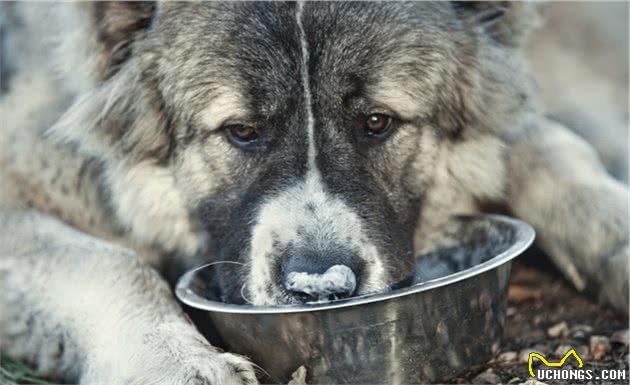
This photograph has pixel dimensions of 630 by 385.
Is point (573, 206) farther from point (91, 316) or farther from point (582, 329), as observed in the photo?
point (91, 316)

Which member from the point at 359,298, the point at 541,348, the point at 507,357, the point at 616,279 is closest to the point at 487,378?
the point at 507,357

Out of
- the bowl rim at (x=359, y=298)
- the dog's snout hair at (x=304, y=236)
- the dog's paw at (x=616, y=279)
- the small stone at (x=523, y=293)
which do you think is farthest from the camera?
the small stone at (x=523, y=293)

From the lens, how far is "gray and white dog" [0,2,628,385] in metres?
2.24

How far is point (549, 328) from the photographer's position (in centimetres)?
249

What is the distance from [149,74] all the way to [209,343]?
89 cm

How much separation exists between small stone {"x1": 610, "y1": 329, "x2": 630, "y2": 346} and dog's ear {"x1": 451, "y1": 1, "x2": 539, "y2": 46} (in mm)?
1032

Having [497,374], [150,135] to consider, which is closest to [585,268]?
[497,374]

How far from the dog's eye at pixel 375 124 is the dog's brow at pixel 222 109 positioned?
1.15ft

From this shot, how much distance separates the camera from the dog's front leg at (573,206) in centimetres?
257

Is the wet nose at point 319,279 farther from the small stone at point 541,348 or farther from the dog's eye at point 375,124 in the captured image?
the small stone at point 541,348

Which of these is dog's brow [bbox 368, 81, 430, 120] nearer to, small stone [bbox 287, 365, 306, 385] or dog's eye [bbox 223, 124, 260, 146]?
dog's eye [bbox 223, 124, 260, 146]

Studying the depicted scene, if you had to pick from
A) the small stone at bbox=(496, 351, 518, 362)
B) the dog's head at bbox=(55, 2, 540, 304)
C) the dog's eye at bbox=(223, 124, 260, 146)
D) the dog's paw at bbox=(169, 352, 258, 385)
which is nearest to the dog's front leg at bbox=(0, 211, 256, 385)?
the dog's paw at bbox=(169, 352, 258, 385)

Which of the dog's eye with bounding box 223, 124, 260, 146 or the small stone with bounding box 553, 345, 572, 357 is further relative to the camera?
the dog's eye with bounding box 223, 124, 260, 146

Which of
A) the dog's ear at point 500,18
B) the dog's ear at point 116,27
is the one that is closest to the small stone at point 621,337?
the dog's ear at point 500,18
